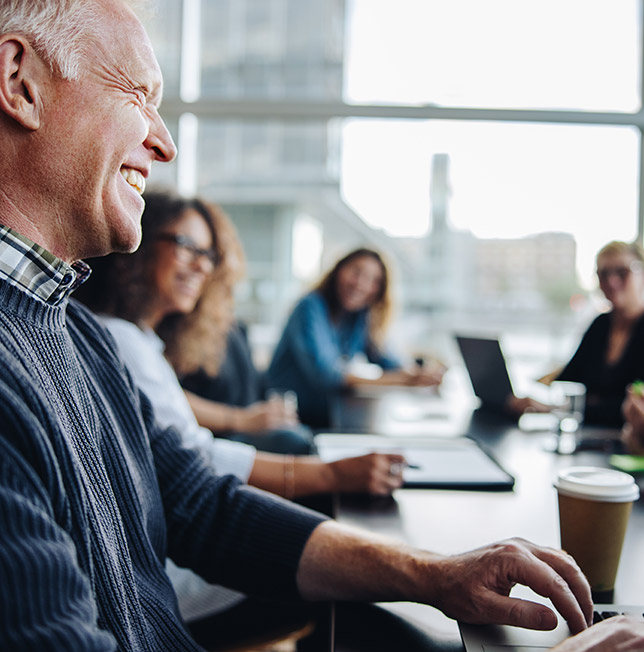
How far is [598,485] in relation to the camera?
793mm

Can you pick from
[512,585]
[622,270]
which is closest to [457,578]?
[512,585]

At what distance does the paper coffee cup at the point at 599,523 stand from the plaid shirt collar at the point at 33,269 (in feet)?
2.10

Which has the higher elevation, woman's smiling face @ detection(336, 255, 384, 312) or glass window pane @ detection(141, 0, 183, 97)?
glass window pane @ detection(141, 0, 183, 97)

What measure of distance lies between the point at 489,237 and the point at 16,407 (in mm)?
3502

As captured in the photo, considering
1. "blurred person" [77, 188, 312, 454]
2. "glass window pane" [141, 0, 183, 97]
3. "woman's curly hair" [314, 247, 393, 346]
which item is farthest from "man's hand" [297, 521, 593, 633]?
"glass window pane" [141, 0, 183, 97]

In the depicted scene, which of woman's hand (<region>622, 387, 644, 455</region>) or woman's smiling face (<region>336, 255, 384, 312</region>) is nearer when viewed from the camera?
woman's hand (<region>622, 387, 644, 455</region>)

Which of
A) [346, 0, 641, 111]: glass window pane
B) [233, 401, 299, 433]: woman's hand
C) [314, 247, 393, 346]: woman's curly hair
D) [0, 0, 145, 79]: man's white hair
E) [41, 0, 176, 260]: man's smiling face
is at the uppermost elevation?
[346, 0, 641, 111]: glass window pane

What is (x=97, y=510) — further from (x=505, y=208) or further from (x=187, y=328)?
(x=505, y=208)

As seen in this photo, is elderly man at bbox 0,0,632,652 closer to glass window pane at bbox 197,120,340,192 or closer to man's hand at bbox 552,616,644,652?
man's hand at bbox 552,616,644,652

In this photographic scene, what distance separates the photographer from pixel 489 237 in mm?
3783

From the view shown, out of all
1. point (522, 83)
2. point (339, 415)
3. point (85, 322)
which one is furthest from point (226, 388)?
point (522, 83)

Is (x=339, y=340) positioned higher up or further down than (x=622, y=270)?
further down

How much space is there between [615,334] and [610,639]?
2.50 m

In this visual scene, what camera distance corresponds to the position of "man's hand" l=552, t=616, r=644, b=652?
1.90ft
